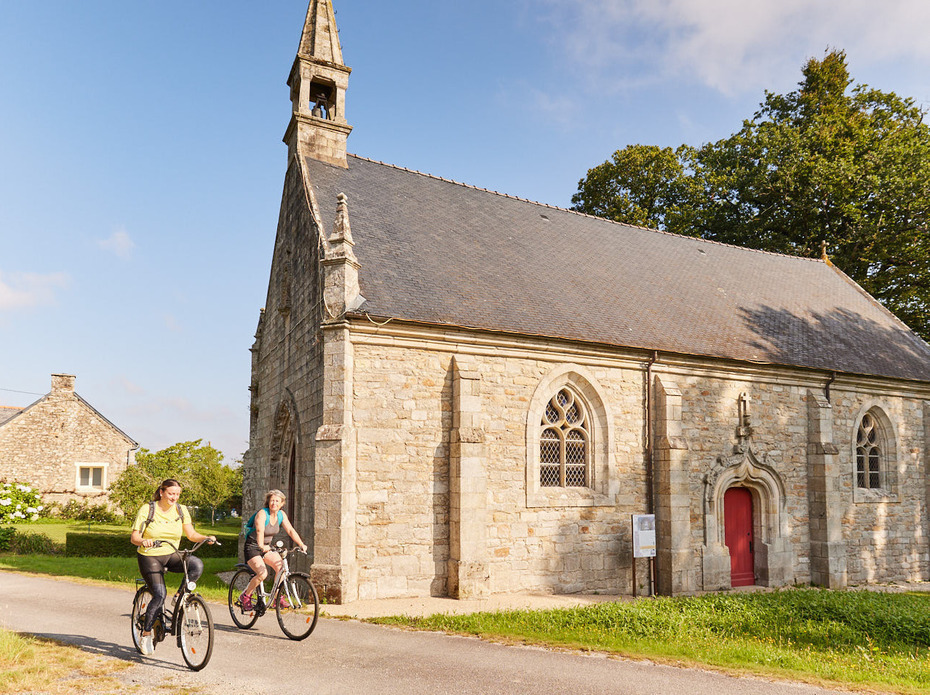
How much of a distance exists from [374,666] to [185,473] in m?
27.3

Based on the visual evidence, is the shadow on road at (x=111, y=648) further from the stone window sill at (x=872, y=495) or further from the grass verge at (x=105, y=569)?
the stone window sill at (x=872, y=495)

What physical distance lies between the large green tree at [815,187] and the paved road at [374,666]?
85.1ft

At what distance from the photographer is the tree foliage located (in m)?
30.4

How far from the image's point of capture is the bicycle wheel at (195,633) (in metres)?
6.58

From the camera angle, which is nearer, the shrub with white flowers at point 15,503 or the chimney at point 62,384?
the shrub with white flowers at point 15,503

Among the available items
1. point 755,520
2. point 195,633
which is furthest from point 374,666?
point 755,520

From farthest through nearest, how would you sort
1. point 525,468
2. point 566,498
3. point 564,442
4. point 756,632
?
point 564,442, point 566,498, point 525,468, point 756,632

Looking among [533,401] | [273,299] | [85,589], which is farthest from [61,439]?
[533,401]

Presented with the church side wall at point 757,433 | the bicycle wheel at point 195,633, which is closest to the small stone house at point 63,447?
the church side wall at point 757,433

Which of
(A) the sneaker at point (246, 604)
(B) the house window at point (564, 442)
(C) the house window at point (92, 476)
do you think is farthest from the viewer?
(C) the house window at point (92, 476)

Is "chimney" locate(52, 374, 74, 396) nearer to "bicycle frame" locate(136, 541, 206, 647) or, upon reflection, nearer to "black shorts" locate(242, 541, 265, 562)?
"black shorts" locate(242, 541, 265, 562)

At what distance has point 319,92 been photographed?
698 inches

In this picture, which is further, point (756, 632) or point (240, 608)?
point (756, 632)

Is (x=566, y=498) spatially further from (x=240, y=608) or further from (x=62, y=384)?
(x=62, y=384)
